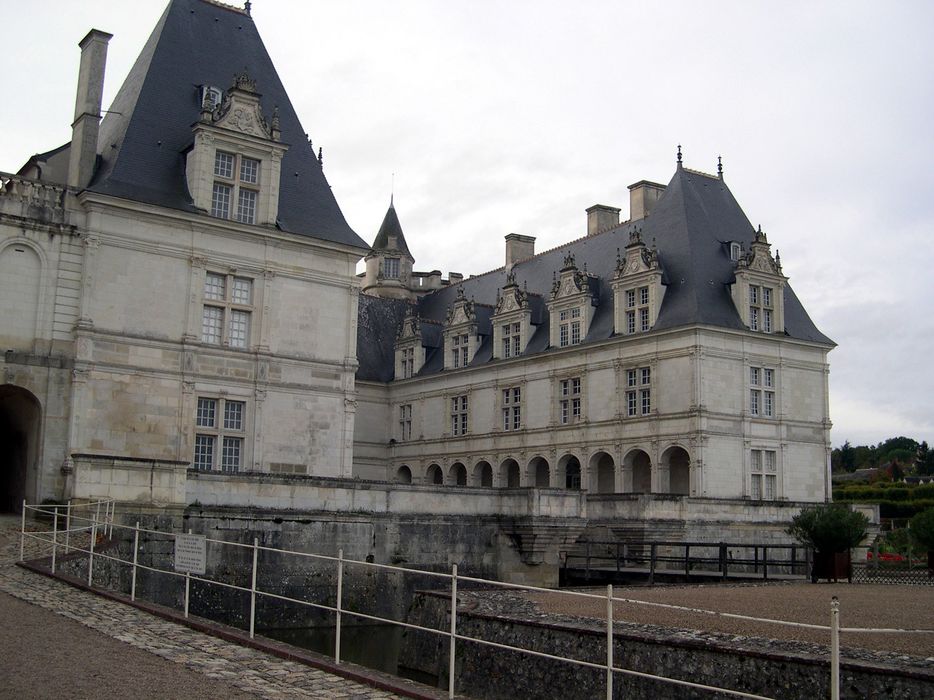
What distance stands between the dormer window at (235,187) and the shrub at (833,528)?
55.0ft

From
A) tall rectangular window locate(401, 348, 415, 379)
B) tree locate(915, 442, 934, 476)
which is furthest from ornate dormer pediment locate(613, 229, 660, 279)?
tree locate(915, 442, 934, 476)

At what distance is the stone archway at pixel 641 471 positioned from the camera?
1444 inches

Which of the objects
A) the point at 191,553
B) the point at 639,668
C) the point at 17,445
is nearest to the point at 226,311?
the point at 17,445

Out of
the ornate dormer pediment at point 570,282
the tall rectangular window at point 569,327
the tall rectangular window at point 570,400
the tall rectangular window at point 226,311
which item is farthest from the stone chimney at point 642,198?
the tall rectangular window at point 226,311

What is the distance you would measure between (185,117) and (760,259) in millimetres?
20358

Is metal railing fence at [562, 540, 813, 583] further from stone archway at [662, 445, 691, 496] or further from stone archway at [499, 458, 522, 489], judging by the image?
stone archway at [499, 458, 522, 489]

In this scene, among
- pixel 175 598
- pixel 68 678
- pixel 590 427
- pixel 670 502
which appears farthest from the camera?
pixel 590 427

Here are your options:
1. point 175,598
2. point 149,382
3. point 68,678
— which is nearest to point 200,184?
point 149,382

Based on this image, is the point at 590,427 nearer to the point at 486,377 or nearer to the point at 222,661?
the point at 486,377

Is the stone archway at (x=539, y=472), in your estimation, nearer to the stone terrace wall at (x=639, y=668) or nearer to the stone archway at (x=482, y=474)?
the stone archway at (x=482, y=474)

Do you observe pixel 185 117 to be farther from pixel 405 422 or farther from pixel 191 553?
pixel 405 422

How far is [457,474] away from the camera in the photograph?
146 feet

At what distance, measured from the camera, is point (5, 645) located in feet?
32.4

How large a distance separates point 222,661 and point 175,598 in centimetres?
868
